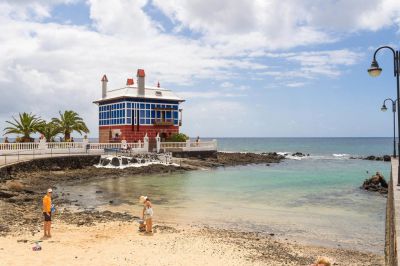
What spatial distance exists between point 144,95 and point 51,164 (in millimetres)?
18376

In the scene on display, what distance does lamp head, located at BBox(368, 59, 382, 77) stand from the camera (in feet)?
43.4

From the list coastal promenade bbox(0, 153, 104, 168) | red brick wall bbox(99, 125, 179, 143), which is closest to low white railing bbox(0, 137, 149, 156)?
coastal promenade bbox(0, 153, 104, 168)

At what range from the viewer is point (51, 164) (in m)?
35.3

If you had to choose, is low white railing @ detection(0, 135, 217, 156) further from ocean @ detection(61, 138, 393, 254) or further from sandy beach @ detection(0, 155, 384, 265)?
sandy beach @ detection(0, 155, 384, 265)

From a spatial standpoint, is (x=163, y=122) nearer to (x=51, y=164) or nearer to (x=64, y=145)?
(x=64, y=145)

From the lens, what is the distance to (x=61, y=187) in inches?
1126

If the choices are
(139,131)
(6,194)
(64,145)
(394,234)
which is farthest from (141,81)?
(394,234)

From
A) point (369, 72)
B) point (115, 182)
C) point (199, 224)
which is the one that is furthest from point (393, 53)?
point (115, 182)

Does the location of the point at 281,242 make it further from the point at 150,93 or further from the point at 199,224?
the point at 150,93

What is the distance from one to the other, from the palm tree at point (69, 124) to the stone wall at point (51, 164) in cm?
721

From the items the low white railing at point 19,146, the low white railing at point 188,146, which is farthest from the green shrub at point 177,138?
the low white railing at point 19,146

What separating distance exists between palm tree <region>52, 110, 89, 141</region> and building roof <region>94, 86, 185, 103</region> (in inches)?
253

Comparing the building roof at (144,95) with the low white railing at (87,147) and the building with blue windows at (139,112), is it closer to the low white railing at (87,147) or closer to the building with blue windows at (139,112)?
the building with blue windows at (139,112)

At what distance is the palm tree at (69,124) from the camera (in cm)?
4488
